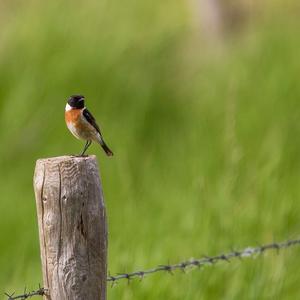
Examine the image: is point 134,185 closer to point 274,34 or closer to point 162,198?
point 162,198

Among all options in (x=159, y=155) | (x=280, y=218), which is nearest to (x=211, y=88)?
(x=159, y=155)

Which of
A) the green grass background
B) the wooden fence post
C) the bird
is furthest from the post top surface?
the green grass background

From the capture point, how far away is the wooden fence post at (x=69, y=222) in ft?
11.6

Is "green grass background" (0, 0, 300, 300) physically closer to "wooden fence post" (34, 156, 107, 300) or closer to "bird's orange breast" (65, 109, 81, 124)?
"bird's orange breast" (65, 109, 81, 124)

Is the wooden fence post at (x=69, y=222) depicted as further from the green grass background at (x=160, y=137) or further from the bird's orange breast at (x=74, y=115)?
the green grass background at (x=160, y=137)

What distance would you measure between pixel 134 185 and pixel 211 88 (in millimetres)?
2718

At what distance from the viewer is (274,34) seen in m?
11.1

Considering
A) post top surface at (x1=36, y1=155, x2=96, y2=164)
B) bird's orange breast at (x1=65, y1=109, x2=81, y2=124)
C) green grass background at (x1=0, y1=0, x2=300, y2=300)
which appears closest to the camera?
post top surface at (x1=36, y1=155, x2=96, y2=164)

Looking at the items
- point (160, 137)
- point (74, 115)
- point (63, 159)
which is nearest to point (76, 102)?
point (74, 115)

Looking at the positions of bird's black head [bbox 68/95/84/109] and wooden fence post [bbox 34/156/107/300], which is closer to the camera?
wooden fence post [bbox 34/156/107/300]

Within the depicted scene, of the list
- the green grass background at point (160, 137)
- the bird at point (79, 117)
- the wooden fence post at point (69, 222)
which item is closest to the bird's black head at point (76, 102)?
the bird at point (79, 117)

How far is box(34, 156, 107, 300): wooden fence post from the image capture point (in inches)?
139

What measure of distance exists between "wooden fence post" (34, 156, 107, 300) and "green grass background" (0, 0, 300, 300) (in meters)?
1.67

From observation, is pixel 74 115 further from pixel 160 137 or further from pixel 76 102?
pixel 160 137
